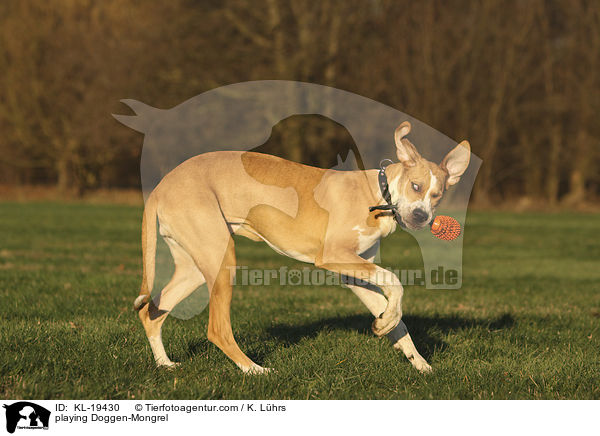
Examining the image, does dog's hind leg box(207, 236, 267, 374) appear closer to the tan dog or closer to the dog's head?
the tan dog

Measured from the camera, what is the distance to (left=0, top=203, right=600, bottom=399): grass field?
445cm

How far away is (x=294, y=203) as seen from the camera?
5.02 m

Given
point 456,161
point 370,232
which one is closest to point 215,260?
point 370,232

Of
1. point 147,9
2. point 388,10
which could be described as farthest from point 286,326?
point 147,9

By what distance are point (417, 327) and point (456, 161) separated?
93.8 inches

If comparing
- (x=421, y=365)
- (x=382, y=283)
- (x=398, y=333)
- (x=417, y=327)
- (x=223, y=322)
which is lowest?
(x=417, y=327)

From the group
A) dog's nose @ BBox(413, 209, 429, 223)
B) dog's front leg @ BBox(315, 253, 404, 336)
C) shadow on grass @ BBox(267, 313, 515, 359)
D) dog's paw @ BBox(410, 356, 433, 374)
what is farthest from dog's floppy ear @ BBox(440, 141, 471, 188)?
shadow on grass @ BBox(267, 313, 515, 359)

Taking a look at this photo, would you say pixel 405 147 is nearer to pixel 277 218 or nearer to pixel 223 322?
pixel 277 218

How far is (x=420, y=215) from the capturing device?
4766 mm

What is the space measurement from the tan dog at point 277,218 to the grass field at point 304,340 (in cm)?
37
